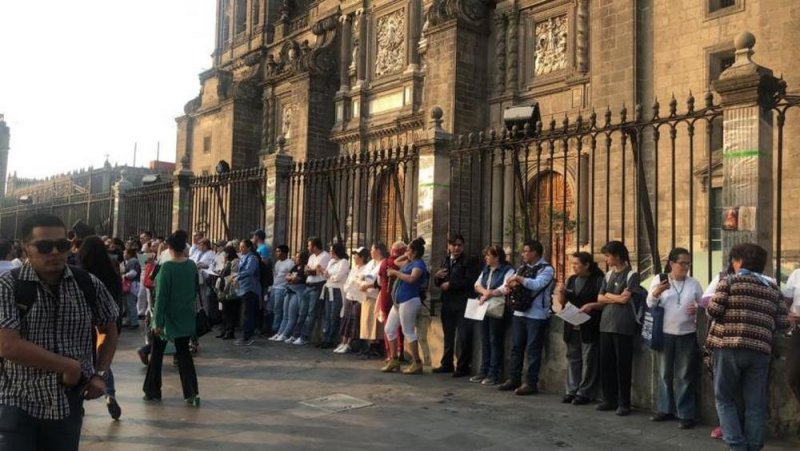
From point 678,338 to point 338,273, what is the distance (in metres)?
5.41

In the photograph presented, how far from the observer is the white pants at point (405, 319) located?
857 cm

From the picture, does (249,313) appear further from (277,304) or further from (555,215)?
(555,215)

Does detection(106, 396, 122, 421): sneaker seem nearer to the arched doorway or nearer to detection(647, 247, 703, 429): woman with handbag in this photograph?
detection(647, 247, 703, 429): woman with handbag

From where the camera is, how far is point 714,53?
14859 mm

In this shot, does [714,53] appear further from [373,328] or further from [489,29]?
[373,328]

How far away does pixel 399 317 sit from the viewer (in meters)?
8.70

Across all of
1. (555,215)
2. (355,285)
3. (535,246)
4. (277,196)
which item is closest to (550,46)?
(555,215)

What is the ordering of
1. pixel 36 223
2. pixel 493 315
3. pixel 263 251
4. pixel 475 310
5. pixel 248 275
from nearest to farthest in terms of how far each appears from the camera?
1. pixel 36 223
2. pixel 493 315
3. pixel 475 310
4. pixel 248 275
5. pixel 263 251

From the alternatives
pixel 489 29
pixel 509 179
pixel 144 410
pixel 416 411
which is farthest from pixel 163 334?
pixel 489 29

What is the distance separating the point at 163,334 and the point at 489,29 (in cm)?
1607

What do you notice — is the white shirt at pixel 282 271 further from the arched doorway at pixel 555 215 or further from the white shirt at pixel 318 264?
the arched doorway at pixel 555 215

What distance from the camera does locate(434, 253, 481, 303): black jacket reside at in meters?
8.41

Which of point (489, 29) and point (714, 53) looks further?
point (489, 29)

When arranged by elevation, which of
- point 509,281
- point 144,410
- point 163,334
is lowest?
point 144,410
